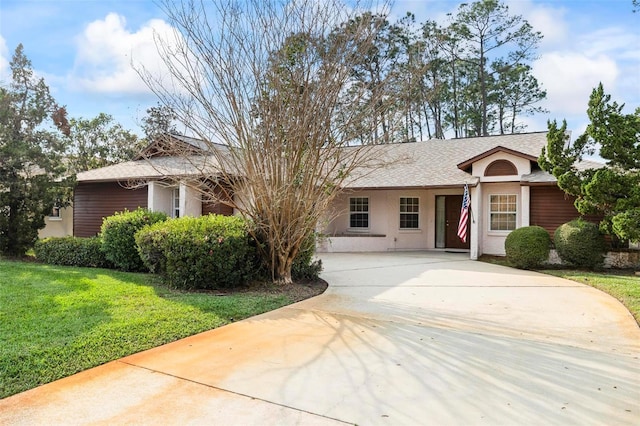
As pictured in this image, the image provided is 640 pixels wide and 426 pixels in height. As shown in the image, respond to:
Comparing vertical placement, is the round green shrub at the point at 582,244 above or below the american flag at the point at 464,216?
below

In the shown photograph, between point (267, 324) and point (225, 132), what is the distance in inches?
160

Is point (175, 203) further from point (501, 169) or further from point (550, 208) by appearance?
point (550, 208)

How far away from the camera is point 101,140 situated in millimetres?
27984

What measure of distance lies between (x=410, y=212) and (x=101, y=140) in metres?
21.6

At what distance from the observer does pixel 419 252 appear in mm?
16531

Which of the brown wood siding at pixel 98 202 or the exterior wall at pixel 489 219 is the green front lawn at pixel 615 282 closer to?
the exterior wall at pixel 489 219

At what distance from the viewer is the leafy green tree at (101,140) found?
2722 centimetres

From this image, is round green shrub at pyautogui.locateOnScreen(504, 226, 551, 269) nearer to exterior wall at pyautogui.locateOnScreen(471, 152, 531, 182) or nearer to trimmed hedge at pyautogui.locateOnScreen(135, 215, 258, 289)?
exterior wall at pyautogui.locateOnScreen(471, 152, 531, 182)

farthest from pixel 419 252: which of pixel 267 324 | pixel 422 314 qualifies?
pixel 267 324

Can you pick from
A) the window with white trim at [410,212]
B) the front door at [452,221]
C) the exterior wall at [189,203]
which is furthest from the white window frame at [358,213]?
the exterior wall at [189,203]

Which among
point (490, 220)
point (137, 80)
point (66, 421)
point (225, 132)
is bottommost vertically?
point (66, 421)

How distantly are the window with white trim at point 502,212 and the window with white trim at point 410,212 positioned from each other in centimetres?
315

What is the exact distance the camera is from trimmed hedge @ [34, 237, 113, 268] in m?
10.9

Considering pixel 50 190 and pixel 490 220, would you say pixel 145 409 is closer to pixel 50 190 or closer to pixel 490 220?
pixel 50 190
